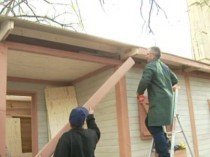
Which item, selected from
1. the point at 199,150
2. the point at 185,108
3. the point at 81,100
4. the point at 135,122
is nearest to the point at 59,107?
the point at 81,100

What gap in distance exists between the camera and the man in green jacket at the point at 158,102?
14.1 feet

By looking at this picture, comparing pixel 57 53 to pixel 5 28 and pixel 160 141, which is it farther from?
pixel 160 141

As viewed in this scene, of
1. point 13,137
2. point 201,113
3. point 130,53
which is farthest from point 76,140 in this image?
point 13,137

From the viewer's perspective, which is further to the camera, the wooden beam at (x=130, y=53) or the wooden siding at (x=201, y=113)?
the wooden siding at (x=201, y=113)

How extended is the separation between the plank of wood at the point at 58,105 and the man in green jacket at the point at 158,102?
2416 mm

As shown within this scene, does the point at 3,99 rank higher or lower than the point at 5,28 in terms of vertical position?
lower

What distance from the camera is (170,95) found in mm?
4547

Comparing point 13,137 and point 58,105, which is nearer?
point 58,105

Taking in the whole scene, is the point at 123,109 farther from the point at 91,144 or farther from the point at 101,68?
the point at 91,144

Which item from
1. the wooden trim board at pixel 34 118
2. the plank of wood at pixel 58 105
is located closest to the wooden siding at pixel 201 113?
the plank of wood at pixel 58 105

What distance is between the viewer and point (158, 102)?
4.43 metres

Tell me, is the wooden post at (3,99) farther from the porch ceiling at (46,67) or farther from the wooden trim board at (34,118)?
the wooden trim board at (34,118)

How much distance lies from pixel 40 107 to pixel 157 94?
3039 millimetres

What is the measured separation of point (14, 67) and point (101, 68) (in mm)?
1665
